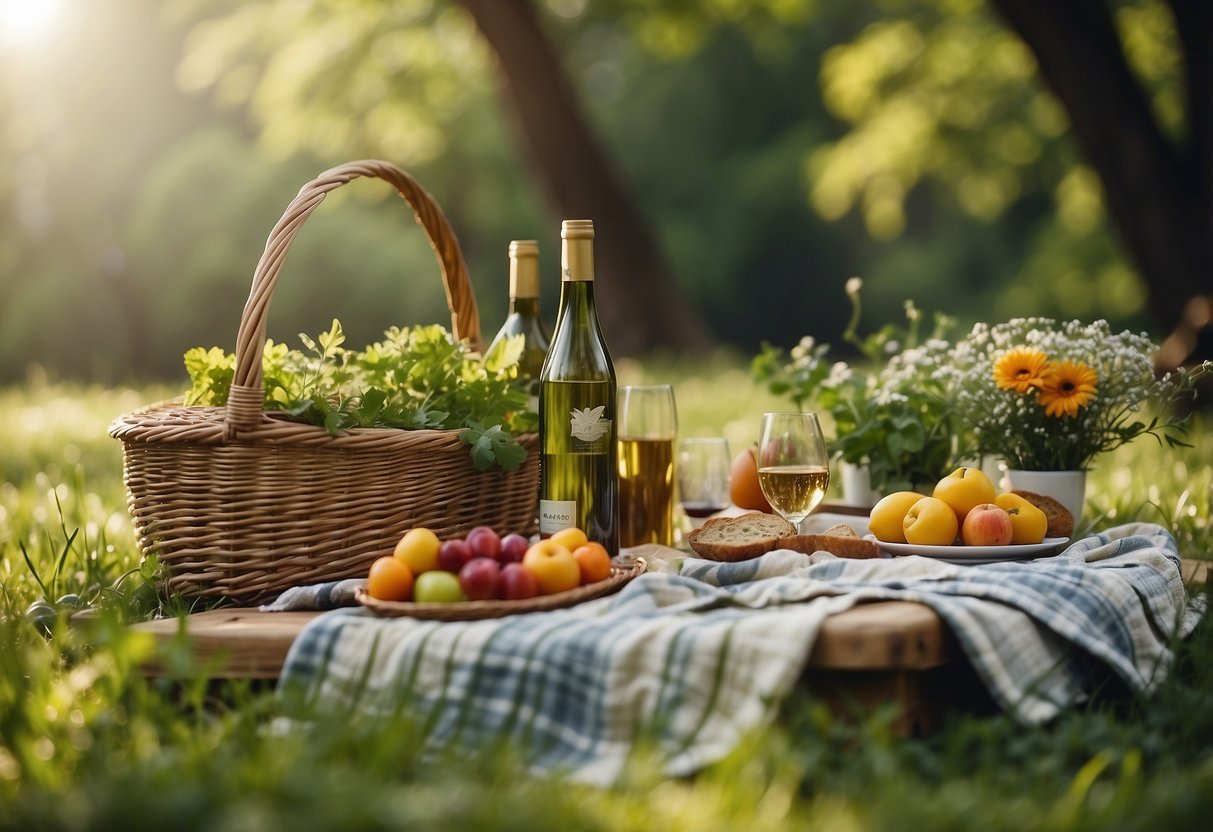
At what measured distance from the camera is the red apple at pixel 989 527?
8.54 feet

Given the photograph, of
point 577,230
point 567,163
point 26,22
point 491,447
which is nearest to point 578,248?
point 577,230

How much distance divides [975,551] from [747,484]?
74cm

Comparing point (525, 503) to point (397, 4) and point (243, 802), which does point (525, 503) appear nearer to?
point (243, 802)

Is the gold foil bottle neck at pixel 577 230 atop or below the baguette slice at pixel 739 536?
atop

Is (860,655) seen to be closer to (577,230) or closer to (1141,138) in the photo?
(577,230)

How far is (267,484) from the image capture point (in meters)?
2.55

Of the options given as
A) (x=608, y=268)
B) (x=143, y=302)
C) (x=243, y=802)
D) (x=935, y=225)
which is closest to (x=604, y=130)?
(x=935, y=225)

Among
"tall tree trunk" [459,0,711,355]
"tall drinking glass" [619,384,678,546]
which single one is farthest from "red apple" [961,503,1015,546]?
"tall tree trunk" [459,0,711,355]

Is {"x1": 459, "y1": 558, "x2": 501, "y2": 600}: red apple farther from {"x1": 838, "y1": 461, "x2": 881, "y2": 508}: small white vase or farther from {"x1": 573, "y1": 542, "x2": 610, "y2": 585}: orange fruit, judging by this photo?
{"x1": 838, "y1": 461, "x2": 881, "y2": 508}: small white vase

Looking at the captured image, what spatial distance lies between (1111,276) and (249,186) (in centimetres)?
1299

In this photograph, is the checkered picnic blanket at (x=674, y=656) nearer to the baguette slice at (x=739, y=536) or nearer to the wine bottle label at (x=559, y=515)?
the baguette slice at (x=739, y=536)

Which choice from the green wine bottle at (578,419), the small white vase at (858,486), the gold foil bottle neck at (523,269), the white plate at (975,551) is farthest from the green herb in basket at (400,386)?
the small white vase at (858,486)

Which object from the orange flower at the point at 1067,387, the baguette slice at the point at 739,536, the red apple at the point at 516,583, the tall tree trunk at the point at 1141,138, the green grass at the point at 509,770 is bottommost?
the green grass at the point at 509,770

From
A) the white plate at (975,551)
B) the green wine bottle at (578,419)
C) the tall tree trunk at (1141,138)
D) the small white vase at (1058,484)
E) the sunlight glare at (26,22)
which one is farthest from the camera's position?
the sunlight glare at (26,22)
